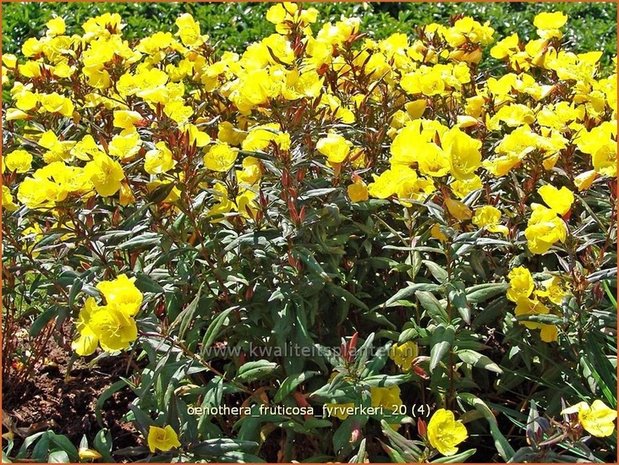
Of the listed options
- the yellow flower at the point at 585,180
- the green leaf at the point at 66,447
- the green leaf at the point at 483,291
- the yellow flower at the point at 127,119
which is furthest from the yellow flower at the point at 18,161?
the yellow flower at the point at 585,180

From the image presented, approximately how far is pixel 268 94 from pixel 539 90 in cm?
112

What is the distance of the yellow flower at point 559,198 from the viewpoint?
7.56 feet

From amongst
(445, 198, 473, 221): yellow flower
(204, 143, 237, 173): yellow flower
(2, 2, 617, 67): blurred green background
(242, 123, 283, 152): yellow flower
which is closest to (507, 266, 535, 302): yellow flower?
(445, 198, 473, 221): yellow flower

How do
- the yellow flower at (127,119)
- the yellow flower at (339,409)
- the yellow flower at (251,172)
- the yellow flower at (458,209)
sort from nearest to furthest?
the yellow flower at (458,209) < the yellow flower at (339,409) < the yellow flower at (251,172) < the yellow flower at (127,119)

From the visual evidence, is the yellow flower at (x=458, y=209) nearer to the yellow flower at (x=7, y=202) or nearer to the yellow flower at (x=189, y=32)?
the yellow flower at (x=7, y=202)

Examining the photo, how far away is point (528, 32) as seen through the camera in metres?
6.20

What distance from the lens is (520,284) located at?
2.34 m

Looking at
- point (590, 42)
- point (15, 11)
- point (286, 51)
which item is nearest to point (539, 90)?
point (286, 51)

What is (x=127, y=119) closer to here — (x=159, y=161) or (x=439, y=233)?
(x=159, y=161)

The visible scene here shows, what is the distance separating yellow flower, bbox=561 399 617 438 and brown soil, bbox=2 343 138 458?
1.54 metres

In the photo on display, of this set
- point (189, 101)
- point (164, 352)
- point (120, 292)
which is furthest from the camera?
point (189, 101)

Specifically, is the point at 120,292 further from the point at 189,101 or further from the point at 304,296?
the point at 189,101

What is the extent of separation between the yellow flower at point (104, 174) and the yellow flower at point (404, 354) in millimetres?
968

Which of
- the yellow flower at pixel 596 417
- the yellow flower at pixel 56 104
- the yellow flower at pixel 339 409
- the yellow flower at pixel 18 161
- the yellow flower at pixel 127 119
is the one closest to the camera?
the yellow flower at pixel 596 417
